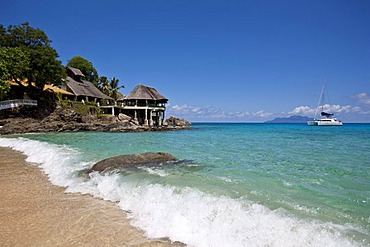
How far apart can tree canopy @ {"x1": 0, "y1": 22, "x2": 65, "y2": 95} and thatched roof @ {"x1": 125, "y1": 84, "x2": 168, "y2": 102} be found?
13.4 m

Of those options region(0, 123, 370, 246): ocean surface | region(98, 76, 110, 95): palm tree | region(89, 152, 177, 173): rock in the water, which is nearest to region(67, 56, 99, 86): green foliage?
region(98, 76, 110, 95): palm tree

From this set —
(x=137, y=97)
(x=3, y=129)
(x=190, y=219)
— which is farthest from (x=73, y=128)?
(x=190, y=219)

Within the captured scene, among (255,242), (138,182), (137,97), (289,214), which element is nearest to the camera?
(255,242)

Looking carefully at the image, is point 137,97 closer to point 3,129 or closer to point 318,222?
point 3,129

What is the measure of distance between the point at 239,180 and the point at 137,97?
39.9 meters

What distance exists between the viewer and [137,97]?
1783 inches

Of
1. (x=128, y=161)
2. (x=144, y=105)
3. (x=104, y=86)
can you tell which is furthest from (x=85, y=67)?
(x=128, y=161)

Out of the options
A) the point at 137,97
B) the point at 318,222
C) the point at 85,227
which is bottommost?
the point at 85,227

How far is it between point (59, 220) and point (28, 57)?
3440 cm

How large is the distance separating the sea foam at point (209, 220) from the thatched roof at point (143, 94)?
39.3 meters

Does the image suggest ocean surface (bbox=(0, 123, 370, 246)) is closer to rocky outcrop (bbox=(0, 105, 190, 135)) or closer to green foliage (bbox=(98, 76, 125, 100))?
rocky outcrop (bbox=(0, 105, 190, 135))

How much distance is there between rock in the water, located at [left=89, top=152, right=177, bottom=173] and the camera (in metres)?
8.95

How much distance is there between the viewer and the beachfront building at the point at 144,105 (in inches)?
1800

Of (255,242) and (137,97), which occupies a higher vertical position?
(137,97)
